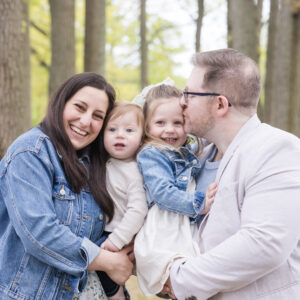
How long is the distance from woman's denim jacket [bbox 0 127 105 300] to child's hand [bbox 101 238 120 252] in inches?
5.0

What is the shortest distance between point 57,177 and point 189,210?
873mm

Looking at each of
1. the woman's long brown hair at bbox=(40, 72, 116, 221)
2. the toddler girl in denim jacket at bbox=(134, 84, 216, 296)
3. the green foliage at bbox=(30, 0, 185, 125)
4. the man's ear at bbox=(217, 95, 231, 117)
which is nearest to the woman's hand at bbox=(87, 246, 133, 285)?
the toddler girl in denim jacket at bbox=(134, 84, 216, 296)

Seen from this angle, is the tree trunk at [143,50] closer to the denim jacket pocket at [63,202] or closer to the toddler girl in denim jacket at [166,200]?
the toddler girl in denim jacket at [166,200]

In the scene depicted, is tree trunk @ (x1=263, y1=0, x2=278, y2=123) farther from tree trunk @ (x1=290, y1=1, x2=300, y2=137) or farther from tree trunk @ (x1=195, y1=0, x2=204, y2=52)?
tree trunk @ (x1=195, y1=0, x2=204, y2=52)

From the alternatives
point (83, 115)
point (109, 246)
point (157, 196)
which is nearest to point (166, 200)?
point (157, 196)

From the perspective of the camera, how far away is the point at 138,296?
564 cm

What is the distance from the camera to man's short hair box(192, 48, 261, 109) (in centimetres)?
257

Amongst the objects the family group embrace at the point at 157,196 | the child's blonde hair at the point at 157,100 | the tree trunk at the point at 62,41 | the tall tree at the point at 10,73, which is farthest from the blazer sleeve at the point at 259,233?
the tree trunk at the point at 62,41

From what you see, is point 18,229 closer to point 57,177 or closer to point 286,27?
point 57,177

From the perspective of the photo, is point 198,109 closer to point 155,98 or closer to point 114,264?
point 155,98

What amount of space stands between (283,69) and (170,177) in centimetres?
694

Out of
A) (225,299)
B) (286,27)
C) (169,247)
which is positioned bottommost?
(225,299)

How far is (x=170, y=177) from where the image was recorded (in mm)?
2713

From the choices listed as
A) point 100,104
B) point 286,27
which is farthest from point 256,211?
point 286,27
